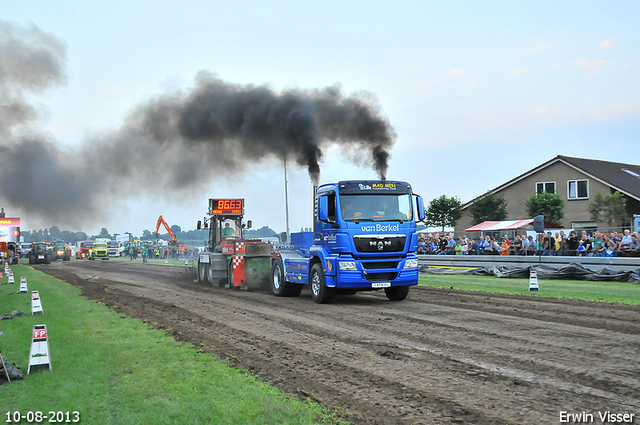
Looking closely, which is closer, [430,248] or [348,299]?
[348,299]

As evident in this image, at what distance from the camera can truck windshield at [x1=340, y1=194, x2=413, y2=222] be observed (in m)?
13.4

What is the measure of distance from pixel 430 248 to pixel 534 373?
2225cm

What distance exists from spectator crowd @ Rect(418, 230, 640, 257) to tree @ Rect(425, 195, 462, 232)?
13.5 metres

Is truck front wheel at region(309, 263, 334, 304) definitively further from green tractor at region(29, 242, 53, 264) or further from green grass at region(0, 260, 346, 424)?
green tractor at region(29, 242, 53, 264)

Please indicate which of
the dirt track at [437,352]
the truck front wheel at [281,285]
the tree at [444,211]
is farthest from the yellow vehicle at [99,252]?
the dirt track at [437,352]

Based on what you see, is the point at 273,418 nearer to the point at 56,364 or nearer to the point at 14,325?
the point at 56,364

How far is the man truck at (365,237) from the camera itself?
43.4 feet

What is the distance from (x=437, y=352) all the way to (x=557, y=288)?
10206 millimetres

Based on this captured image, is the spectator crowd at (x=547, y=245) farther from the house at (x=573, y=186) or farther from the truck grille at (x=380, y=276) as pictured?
the house at (x=573, y=186)

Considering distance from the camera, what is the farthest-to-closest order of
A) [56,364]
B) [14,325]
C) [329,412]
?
[14,325], [56,364], [329,412]

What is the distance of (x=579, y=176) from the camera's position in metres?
37.7

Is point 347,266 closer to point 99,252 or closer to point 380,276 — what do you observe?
point 380,276

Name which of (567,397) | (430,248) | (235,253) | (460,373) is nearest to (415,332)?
(460,373)

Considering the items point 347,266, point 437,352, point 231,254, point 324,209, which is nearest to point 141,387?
point 437,352
